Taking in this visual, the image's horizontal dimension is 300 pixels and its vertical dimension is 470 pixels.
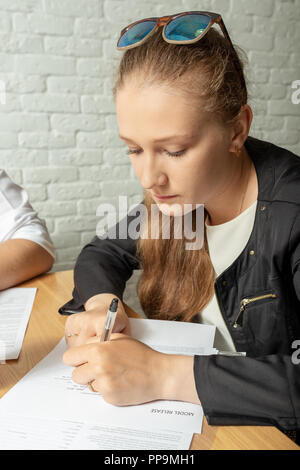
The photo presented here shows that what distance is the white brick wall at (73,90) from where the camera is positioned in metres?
1.89

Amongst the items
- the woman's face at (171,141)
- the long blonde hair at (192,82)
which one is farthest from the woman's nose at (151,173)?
the long blonde hair at (192,82)

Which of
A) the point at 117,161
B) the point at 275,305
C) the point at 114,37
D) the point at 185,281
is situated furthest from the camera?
the point at 117,161

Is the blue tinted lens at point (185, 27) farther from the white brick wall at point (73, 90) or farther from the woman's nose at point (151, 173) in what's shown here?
the white brick wall at point (73, 90)

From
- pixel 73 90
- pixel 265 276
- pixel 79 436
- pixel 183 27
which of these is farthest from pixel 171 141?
pixel 73 90

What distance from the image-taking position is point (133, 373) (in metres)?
0.58

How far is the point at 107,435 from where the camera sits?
Answer: 52 centimetres

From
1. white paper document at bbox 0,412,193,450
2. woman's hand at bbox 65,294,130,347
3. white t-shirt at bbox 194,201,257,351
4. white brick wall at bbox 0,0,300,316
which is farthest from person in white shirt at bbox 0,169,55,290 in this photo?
white brick wall at bbox 0,0,300,316

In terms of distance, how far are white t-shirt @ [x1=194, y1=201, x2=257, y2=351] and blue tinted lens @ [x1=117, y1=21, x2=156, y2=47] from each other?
1.20 feet

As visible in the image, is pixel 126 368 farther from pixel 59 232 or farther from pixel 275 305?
pixel 59 232

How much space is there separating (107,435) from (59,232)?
167 cm

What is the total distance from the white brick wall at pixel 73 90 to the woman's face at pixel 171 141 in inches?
46.3

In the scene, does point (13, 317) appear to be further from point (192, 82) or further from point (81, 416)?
point (192, 82)

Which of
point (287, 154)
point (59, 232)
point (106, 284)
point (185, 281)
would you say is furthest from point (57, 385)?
point (59, 232)

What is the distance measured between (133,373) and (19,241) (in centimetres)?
61
